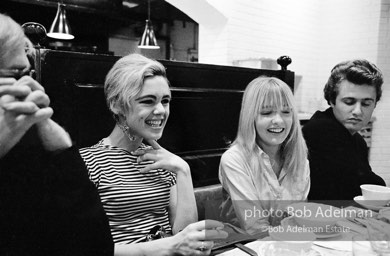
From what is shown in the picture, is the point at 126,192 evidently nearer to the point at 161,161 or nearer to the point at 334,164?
the point at 161,161

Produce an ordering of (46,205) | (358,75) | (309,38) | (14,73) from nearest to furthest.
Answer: (14,73)
(46,205)
(358,75)
(309,38)

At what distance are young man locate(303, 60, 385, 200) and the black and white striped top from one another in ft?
3.00

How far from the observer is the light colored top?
143 centimetres

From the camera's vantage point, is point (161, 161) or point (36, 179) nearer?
point (36, 179)

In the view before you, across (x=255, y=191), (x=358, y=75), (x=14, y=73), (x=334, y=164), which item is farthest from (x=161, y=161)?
(x=358, y=75)

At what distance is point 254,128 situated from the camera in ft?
5.01

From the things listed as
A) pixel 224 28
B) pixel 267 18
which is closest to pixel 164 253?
pixel 224 28

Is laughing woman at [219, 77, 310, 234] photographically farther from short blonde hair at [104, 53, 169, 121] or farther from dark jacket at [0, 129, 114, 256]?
dark jacket at [0, 129, 114, 256]

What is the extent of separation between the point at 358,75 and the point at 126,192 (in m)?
1.33

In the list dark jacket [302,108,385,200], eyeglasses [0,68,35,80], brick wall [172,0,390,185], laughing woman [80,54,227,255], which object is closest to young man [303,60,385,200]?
dark jacket [302,108,385,200]

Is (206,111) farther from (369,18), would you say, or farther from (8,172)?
(369,18)

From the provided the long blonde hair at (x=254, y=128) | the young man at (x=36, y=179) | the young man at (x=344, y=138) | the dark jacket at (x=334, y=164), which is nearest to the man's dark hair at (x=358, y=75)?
the young man at (x=344, y=138)

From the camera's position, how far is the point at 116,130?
51.6 inches

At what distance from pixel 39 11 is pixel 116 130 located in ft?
14.2
